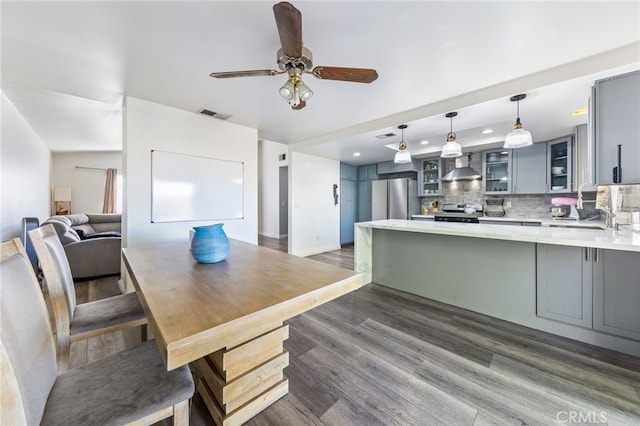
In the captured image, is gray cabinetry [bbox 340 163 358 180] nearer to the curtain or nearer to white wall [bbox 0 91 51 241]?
white wall [bbox 0 91 51 241]

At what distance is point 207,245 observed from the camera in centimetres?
151

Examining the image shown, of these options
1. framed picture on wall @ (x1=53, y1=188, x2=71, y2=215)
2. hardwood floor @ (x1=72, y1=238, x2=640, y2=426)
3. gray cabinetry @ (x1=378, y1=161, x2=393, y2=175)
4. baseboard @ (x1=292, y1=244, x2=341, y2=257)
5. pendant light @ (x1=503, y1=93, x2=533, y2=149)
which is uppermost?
gray cabinetry @ (x1=378, y1=161, x2=393, y2=175)

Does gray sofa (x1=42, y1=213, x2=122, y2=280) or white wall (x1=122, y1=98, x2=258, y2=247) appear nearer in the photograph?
white wall (x1=122, y1=98, x2=258, y2=247)

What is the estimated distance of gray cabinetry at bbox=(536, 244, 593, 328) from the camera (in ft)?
6.33

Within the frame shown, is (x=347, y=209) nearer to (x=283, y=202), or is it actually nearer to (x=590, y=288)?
(x=283, y=202)

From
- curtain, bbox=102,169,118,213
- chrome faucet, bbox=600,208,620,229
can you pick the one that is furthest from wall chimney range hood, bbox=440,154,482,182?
curtain, bbox=102,169,118,213

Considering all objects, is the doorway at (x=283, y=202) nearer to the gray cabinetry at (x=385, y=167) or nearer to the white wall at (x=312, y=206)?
the white wall at (x=312, y=206)

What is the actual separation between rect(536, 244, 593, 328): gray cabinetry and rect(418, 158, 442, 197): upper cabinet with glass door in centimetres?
322

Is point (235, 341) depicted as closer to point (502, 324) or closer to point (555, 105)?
point (502, 324)

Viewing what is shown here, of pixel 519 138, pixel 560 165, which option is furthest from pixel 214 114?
pixel 560 165

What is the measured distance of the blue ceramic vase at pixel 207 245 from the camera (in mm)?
1501

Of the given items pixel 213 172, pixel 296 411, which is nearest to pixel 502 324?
pixel 296 411

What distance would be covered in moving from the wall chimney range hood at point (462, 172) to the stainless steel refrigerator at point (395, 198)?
2.32 feet

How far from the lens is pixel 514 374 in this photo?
5.13ft
